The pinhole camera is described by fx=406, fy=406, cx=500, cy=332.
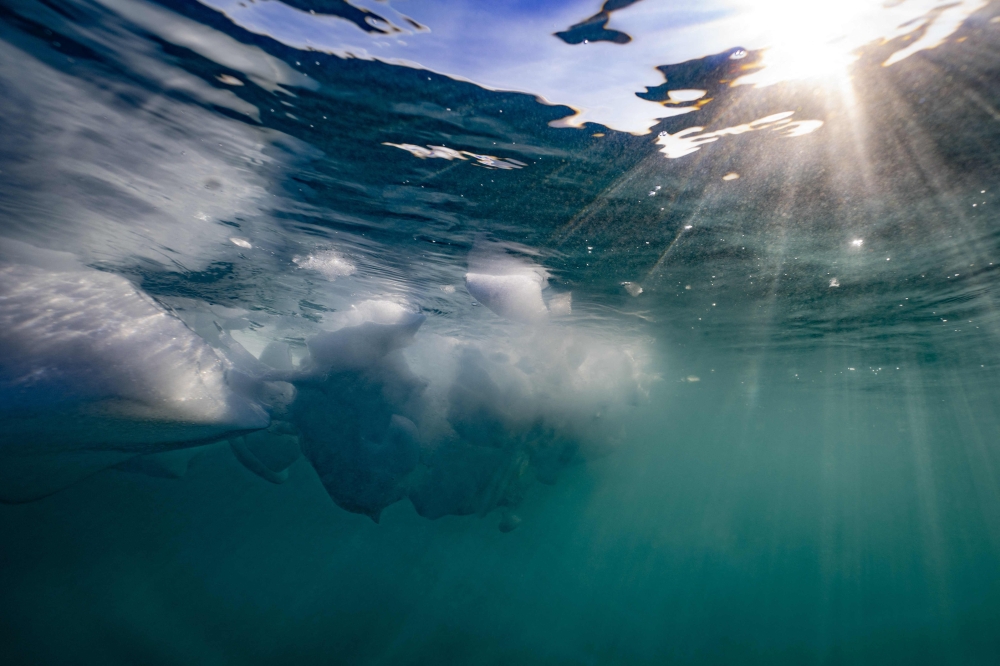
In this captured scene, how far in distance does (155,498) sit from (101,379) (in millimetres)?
10126

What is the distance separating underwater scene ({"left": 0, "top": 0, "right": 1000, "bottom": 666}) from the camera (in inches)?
176

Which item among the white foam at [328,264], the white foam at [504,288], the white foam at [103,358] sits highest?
the white foam at [504,288]

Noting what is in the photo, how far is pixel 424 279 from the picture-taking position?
11.7 m

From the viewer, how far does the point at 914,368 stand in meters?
20.7

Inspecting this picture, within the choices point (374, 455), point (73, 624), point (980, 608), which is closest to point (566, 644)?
point (374, 455)

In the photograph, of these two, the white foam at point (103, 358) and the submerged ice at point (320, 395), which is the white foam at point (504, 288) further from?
the white foam at point (103, 358)

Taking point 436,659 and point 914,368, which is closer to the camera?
point 436,659

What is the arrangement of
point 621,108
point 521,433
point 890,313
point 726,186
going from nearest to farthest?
point 621,108, point 726,186, point 890,313, point 521,433

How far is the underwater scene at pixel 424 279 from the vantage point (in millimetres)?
4469

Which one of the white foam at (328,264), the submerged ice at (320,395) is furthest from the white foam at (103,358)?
the white foam at (328,264)

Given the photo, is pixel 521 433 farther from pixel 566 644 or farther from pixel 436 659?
pixel 566 644

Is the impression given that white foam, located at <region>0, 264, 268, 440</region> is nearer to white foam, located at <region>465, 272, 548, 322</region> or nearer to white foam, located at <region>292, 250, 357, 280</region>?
white foam, located at <region>292, 250, 357, 280</region>

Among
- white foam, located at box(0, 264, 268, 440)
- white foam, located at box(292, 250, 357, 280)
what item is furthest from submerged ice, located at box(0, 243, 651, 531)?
→ white foam, located at box(292, 250, 357, 280)

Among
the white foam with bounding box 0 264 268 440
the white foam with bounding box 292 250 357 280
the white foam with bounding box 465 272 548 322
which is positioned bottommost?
the white foam with bounding box 0 264 268 440
